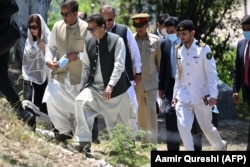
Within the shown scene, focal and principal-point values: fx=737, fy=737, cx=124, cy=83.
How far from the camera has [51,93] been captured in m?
8.50

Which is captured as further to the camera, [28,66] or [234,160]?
[28,66]

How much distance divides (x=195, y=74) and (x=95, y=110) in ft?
3.80

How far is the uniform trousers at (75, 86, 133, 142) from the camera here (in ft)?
25.9

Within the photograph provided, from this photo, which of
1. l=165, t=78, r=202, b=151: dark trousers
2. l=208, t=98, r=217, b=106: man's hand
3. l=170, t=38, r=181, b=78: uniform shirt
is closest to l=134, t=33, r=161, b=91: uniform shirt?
l=170, t=38, r=181, b=78: uniform shirt

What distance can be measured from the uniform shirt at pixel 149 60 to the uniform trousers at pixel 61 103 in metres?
1.27

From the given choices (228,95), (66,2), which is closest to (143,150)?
(66,2)

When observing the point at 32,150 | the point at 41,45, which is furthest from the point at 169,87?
the point at 32,150

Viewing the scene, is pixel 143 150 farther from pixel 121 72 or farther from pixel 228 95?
pixel 228 95

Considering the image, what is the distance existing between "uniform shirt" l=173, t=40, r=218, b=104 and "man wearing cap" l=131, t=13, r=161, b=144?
137 cm

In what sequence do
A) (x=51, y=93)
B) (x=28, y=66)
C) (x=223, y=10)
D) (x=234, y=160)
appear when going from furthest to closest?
(x=223, y=10)
(x=28, y=66)
(x=51, y=93)
(x=234, y=160)

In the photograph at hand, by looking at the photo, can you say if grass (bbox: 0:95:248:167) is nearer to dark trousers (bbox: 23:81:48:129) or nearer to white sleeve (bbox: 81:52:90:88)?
dark trousers (bbox: 23:81:48:129)

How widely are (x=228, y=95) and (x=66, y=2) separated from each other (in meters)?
5.02

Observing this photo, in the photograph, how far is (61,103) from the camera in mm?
8469

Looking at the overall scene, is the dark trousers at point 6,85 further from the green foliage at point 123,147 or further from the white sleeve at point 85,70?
the green foliage at point 123,147
